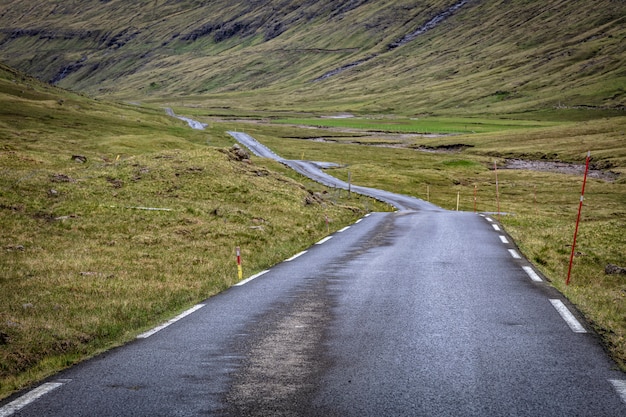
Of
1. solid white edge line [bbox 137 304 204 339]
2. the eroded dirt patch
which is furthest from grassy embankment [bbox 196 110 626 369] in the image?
solid white edge line [bbox 137 304 204 339]

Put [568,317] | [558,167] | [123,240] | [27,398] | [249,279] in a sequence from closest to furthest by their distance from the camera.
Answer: [27,398] → [568,317] → [249,279] → [123,240] → [558,167]

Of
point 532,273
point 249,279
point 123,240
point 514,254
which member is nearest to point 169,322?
point 249,279

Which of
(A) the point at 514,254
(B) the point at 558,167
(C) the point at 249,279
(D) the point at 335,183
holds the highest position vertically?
(B) the point at 558,167

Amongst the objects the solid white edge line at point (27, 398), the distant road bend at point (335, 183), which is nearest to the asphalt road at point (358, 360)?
the solid white edge line at point (27, 398)

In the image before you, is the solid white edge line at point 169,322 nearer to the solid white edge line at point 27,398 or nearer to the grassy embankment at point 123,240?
the grassy embankment at point 123,240

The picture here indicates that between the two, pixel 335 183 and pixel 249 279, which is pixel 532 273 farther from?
pixel 335 183

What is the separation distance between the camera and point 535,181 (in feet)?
283

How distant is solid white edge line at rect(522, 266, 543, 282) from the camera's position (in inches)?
606

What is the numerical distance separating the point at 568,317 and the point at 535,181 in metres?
80.3

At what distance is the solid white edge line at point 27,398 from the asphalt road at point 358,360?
0.6 inches

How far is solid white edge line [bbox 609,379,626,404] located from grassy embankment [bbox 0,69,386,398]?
24.2 ft

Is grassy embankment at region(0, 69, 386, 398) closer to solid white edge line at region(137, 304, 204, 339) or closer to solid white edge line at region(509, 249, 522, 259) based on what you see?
solid white edge line at region(137, 304, 204, 339)

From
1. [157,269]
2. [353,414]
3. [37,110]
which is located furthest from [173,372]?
[37,110]

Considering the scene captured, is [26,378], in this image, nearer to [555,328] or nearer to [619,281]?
[555,328]
